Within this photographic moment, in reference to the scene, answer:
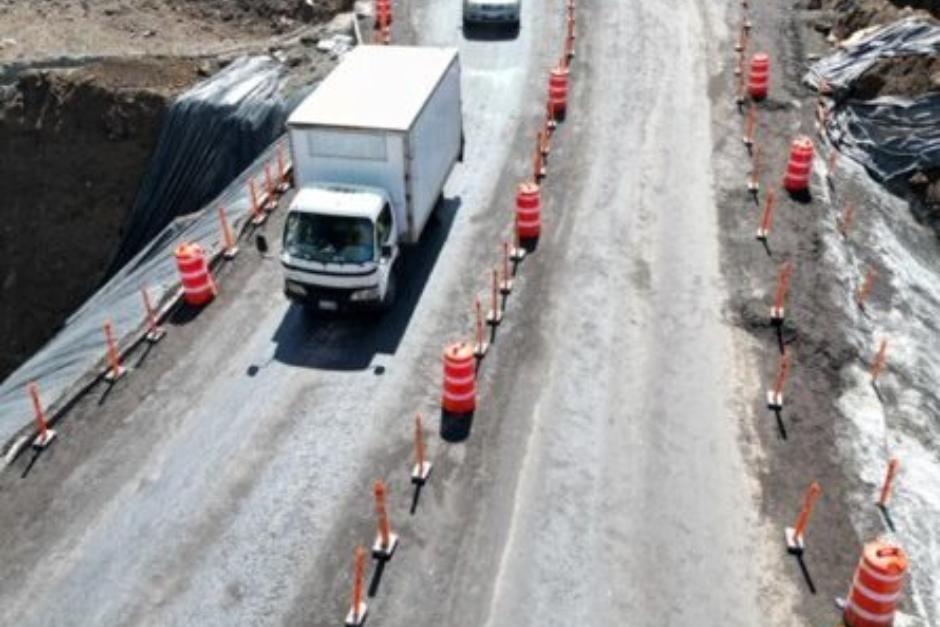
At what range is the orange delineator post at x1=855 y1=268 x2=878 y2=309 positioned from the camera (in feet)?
67.5

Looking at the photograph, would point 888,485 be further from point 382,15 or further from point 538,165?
point 382,15

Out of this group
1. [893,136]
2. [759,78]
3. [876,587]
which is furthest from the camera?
[759,78]

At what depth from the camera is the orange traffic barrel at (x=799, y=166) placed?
76.9ft

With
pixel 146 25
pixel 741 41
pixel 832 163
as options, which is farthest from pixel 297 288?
pixel 741 41

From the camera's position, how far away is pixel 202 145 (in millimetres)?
27312

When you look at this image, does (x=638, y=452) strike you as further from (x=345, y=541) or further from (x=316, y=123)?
(x=316, y=123)

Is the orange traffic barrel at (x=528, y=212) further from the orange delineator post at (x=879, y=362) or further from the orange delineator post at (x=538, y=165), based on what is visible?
the orange delineator post at (x=879, y=362)

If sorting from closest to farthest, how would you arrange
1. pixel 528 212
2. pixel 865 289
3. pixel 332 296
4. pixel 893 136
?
pixel 332 296
pixel 865 289
pixel 528 212
pixel 893 136

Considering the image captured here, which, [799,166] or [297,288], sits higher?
[799,166]

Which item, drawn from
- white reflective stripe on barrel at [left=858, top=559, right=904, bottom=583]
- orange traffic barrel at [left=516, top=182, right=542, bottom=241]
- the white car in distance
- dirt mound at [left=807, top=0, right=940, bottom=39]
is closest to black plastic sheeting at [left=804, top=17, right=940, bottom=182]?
dirt mound at [left=807, top=0, right=940, bottom=39]

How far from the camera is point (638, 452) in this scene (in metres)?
16.8

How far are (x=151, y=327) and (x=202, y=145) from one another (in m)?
8.99

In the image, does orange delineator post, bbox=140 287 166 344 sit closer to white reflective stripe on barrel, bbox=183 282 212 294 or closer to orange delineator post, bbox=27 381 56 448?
white reflective stripe on barrel, bbox=183 282 212 294

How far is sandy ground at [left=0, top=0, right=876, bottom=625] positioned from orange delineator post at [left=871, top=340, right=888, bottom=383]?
212cm
